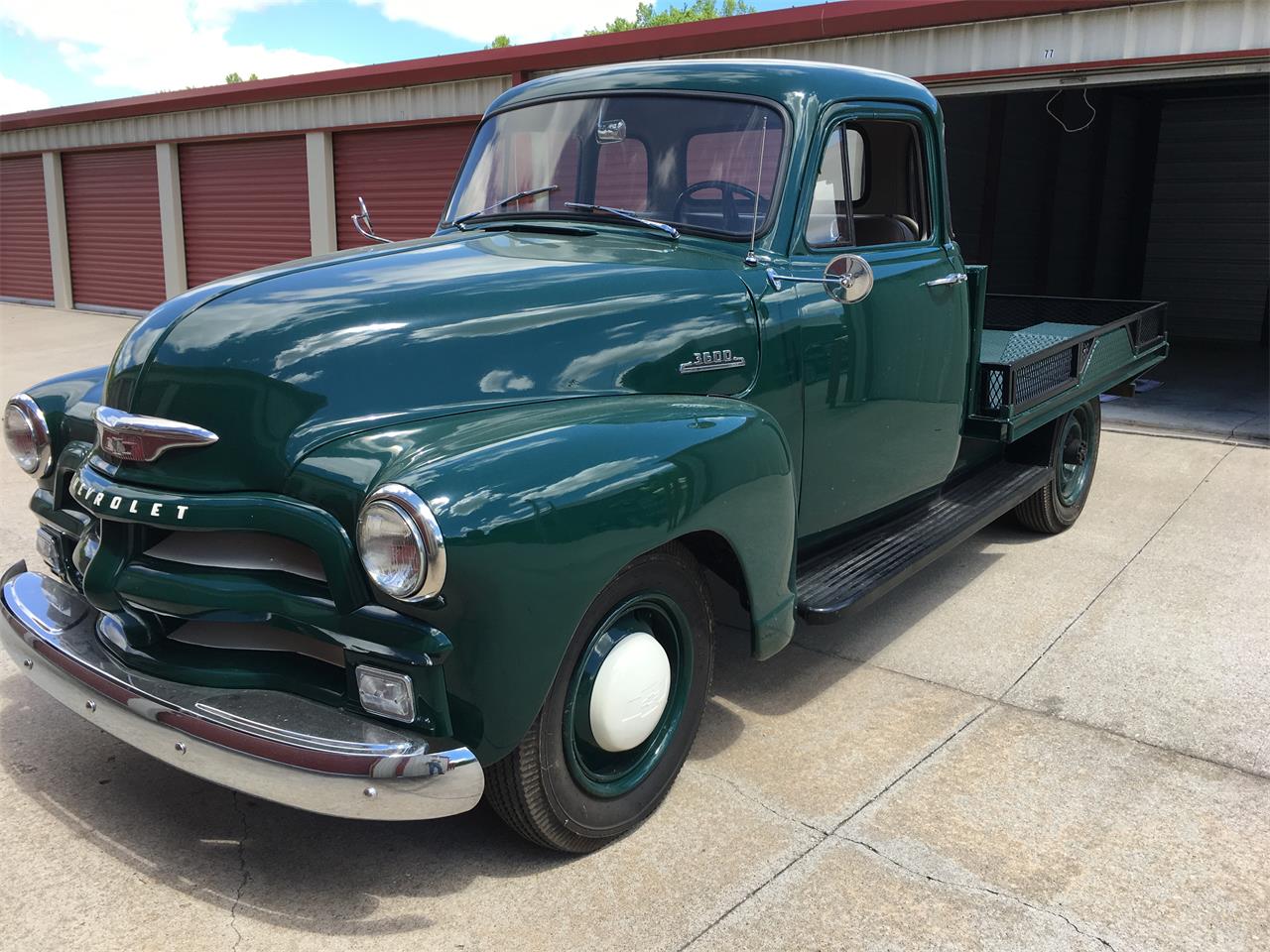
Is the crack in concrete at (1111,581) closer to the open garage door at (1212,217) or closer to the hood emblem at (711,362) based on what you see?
the hood emblem at (711,362)

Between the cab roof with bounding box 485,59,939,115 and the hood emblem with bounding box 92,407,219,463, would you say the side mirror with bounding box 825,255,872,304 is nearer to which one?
the cab roof with bounding box 485,59,939,115

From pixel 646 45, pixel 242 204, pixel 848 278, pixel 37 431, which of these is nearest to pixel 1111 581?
pixel 848 278

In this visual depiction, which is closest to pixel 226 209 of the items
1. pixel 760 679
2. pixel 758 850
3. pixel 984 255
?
pixel 984 255

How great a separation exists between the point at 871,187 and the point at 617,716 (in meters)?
2.40

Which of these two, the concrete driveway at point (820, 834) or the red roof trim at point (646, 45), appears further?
the red roof trim at point (646, 45)

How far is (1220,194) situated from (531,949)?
17400 mm

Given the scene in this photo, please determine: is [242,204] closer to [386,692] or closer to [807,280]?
[807,280]

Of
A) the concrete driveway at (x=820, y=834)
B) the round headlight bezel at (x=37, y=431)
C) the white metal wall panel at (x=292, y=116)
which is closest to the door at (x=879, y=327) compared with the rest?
the concrete driveway at (x=820, y=834)

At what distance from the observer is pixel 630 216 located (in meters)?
3.48

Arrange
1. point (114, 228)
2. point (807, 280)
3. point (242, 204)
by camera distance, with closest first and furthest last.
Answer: point (807, 280) < point (242, 204) < point (114, 228)

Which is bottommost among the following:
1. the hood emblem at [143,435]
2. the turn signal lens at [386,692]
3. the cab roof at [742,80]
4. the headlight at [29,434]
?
the turn signal lens at [386,692]

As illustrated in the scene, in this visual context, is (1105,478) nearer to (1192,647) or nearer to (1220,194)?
(1192,647)

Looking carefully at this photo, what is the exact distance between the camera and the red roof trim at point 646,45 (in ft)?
26.5

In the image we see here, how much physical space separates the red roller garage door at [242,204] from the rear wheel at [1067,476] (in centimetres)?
1041
